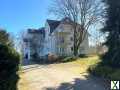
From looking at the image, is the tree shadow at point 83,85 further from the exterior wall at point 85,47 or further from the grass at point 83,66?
the exterior wall at point 85,47

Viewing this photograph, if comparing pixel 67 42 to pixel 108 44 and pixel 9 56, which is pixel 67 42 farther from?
pixel 9 56

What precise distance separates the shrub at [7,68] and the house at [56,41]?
119 feet

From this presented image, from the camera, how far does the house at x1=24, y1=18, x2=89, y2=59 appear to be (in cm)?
5497

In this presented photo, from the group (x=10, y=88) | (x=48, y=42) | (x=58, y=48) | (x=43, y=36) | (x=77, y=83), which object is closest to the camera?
(x=10, y=88)

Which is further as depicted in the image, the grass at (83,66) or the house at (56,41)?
the house at (56,41)

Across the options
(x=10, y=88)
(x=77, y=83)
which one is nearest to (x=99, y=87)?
(x=77, y=83)

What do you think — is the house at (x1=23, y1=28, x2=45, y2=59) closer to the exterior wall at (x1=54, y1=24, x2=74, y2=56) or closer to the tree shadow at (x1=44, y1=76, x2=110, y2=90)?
the exterior wall at (x1=54, y1=24, x2=74, y2=56)

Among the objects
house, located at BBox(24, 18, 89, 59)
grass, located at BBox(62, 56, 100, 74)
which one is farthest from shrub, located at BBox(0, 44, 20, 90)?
house, located at BBox(24, 18, 89, 59)

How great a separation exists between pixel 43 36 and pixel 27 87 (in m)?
52.6

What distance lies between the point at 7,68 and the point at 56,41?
44605 millimetres

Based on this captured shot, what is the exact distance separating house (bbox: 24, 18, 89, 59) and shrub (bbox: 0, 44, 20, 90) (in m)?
36.1

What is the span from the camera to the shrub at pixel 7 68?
11.0 metres

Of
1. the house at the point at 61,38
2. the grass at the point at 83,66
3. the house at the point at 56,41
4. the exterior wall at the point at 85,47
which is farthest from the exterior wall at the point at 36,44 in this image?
the grass at the point at 83,66

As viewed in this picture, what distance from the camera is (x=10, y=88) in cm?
1144
